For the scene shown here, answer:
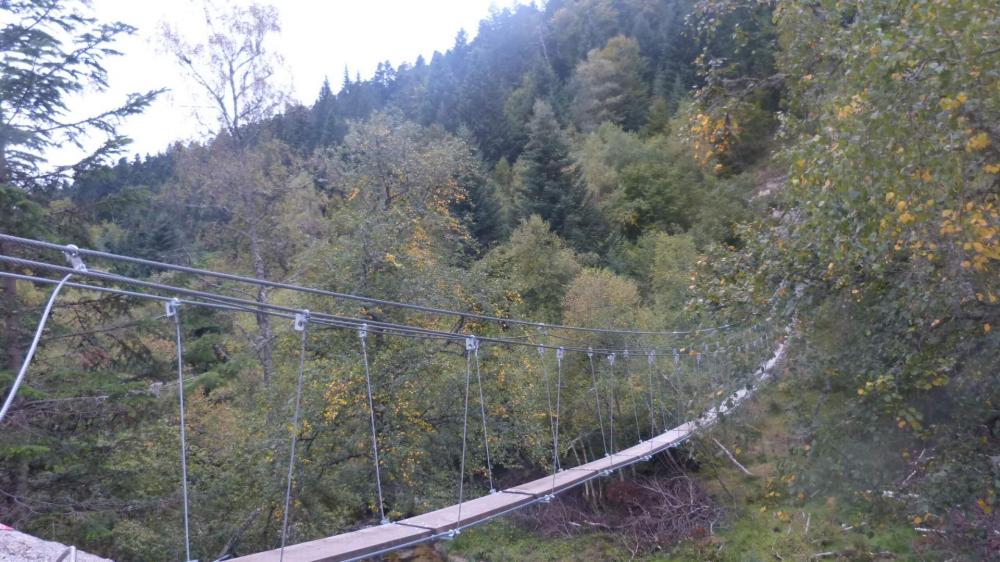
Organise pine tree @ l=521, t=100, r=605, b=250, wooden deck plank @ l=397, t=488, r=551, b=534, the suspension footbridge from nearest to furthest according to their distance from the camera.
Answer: the suspension footbridge, wooden deck plank @ l=397, t=488, r=551, b=534, pine tree @ l=521, t=100, r=605, b=250

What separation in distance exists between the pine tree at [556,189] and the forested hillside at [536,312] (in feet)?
3.41

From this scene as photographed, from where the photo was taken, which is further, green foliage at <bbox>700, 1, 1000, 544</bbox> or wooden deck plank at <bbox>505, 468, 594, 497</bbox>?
wooden deck plank at <bbox>505, 468, 594, 497</bbox>

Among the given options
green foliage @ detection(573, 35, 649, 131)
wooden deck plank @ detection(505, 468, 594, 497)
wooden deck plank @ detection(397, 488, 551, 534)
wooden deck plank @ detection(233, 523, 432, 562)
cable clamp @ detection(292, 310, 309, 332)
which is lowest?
wooden deck plank @ detection(505, 468, 594, 497)

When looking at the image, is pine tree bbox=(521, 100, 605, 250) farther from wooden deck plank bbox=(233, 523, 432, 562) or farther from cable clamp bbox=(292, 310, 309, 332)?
cable clamp bbox=(292, 310, 309, 332)

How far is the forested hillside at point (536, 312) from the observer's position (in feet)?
8.23

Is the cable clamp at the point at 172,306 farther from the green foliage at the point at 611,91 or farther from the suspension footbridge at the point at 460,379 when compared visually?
the green foliage at the point at 611,91

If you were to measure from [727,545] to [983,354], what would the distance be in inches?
236

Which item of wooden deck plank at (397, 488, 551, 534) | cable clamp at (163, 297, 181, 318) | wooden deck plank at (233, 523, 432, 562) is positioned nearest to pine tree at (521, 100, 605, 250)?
wooden deck plank at (397, 488, 551, 534)

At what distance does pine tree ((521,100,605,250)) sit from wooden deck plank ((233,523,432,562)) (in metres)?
12.5

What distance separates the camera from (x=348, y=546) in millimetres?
2961

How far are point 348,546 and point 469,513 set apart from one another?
96 cm

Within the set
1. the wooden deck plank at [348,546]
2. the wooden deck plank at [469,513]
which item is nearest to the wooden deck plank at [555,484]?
the wooden deck plank at [469,513]

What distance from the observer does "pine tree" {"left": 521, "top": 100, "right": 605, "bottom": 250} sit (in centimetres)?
1579

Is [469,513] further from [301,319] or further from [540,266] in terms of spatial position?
[540,266]
